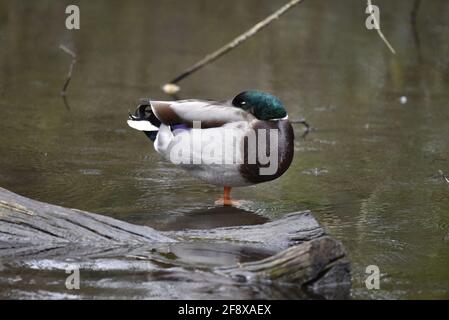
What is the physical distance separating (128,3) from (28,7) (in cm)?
152

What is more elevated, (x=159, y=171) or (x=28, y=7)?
(x=28, y=7)

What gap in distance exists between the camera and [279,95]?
902cm

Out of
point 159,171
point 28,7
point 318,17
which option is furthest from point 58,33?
point 159,171

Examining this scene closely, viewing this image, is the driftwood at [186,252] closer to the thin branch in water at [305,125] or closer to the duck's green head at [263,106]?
the duck's green head at [263,106]

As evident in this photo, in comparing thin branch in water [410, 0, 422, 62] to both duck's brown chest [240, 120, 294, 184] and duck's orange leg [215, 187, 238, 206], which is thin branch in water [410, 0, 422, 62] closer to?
duck's orange leg [215, 187, 238, 206]

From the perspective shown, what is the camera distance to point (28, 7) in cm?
1312

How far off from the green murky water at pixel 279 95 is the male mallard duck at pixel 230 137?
11.0 inches

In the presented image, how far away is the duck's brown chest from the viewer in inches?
207

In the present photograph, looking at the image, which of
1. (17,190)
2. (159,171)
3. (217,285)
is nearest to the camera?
(217,285)

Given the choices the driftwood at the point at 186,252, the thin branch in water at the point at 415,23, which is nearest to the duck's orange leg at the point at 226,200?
the driftwood at the point at 186,252

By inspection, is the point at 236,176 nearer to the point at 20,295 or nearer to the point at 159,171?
the point at 159,171

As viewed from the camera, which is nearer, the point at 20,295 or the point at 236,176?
the point at 20,295

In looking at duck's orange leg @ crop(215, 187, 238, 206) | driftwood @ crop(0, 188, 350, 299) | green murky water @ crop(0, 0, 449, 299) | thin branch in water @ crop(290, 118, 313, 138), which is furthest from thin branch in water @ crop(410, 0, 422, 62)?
driftwood @ crop(0, 188, 350, 299)
